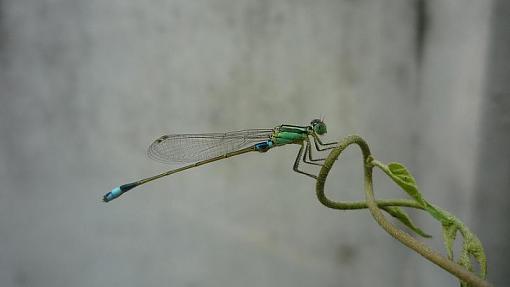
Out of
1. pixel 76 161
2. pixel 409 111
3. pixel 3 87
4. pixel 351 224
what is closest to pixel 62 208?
pixel 76 161

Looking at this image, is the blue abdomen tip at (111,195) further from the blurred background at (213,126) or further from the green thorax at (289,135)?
the blurred background at (213,126)

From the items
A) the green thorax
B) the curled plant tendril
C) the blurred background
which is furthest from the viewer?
the blurred background

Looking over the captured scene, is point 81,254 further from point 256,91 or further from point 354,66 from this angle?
point 354,66

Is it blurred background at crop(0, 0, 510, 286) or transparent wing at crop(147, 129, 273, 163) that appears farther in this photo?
blurred background at crop(0, 0, 510, 286)

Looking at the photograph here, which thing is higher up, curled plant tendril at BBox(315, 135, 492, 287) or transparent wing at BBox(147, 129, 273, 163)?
transparent wing at BBox(147, 129, 273, 163)

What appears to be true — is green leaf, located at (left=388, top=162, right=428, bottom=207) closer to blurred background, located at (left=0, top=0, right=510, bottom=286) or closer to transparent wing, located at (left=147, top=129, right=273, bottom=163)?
transparent wing, located at (left=147, top=129, right=273, bottom=163)

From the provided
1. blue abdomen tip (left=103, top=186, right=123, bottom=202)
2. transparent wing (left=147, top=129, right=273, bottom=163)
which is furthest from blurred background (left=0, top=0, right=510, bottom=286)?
blue abdomen tip (left=103, top=186, right=123, bottom=202)

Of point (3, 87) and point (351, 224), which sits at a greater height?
point (3, 87)
